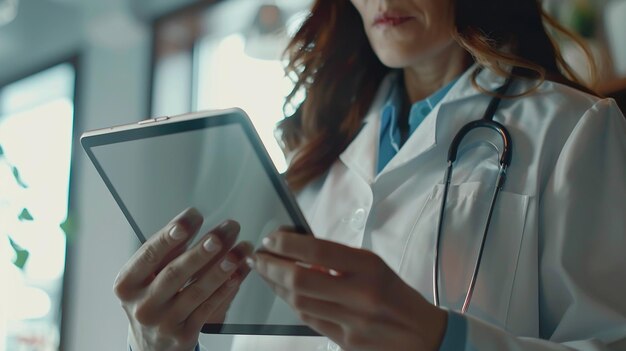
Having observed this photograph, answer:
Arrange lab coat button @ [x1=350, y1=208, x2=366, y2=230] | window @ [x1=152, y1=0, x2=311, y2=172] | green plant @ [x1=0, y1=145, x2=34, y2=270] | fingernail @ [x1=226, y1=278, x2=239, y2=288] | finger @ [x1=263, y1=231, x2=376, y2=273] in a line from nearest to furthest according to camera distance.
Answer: finger @ [x1=263, y1=231, x2=376, y2=273] → fingernail @ [x1=226, y1=278, x2=239, y2=288] → lab coat button @ [x1=350, y1=208, x2=366, y2=230] → green plant @ [x1=0, y1=145, x2=34, y2=270] → window @ [x1=152, y1=0, x2=311, y2=172]

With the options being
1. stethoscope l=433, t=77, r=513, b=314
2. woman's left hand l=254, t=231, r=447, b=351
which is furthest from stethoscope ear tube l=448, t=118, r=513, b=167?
woman's left hand l=254, t=231, r=447, b=351

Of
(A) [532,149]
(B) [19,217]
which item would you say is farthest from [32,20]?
(A) [532,149]

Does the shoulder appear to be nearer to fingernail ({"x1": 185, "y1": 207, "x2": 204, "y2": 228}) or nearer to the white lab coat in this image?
the white lab coat

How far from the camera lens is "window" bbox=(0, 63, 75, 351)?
1.05 m

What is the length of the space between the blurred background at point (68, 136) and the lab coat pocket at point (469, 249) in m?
0.40

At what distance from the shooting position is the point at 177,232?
1.50 feet

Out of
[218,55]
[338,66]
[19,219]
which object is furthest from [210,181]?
[218,55]

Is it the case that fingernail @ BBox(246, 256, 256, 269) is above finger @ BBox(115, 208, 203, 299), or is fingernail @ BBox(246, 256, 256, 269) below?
below

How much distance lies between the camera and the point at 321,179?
2.46ft

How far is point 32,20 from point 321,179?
26.3 inches

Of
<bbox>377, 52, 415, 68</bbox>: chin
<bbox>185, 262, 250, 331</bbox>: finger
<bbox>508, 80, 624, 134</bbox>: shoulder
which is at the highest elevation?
<bbox>377, 52, 415, 68</bbox>: chin

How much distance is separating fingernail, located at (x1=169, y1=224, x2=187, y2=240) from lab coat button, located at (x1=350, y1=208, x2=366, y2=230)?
0.22 m

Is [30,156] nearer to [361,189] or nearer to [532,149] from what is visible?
[361,189]

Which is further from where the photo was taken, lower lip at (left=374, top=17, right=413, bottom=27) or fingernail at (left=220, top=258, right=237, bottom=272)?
lower lip at (left=374, top=17, right=413, bottom=27)
